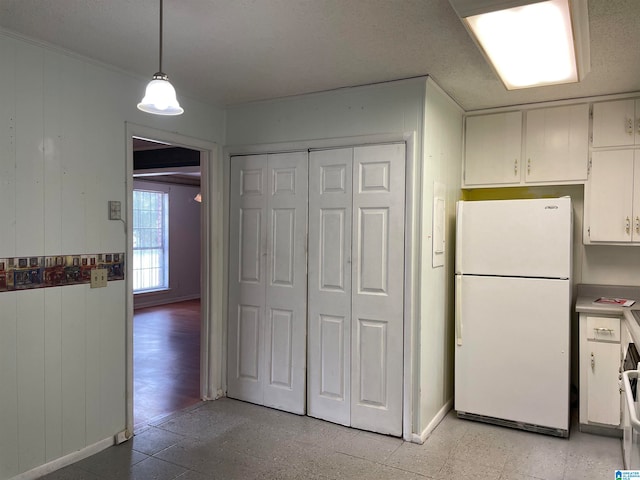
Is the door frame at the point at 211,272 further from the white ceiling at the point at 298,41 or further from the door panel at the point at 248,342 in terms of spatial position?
the white ceiling at the point at 298,41

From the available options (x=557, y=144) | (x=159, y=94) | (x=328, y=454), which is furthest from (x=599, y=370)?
(x=159, y=94)

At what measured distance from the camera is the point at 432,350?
3328mm

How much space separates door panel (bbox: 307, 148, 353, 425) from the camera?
334 centimetres

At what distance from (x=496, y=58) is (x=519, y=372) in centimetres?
213

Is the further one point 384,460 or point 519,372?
point 519,372

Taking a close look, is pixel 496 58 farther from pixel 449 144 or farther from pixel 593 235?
pixel 593 235

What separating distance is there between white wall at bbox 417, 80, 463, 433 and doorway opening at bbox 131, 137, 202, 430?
229 centimetres

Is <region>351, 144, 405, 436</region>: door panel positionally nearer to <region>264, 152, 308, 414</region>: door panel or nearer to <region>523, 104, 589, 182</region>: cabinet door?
<region>264, 152, 308, 414</region>: door panel

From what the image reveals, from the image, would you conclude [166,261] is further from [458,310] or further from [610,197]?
[610,197]

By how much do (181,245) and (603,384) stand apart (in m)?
7.62

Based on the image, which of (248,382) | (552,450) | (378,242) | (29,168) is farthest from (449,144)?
(29,168)

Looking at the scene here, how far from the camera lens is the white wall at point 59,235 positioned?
97.4 inches

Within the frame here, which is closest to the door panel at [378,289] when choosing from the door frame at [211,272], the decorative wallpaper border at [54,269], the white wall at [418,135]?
the white wall at [418,135]

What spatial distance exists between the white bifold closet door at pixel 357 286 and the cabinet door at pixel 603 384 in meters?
1.29
